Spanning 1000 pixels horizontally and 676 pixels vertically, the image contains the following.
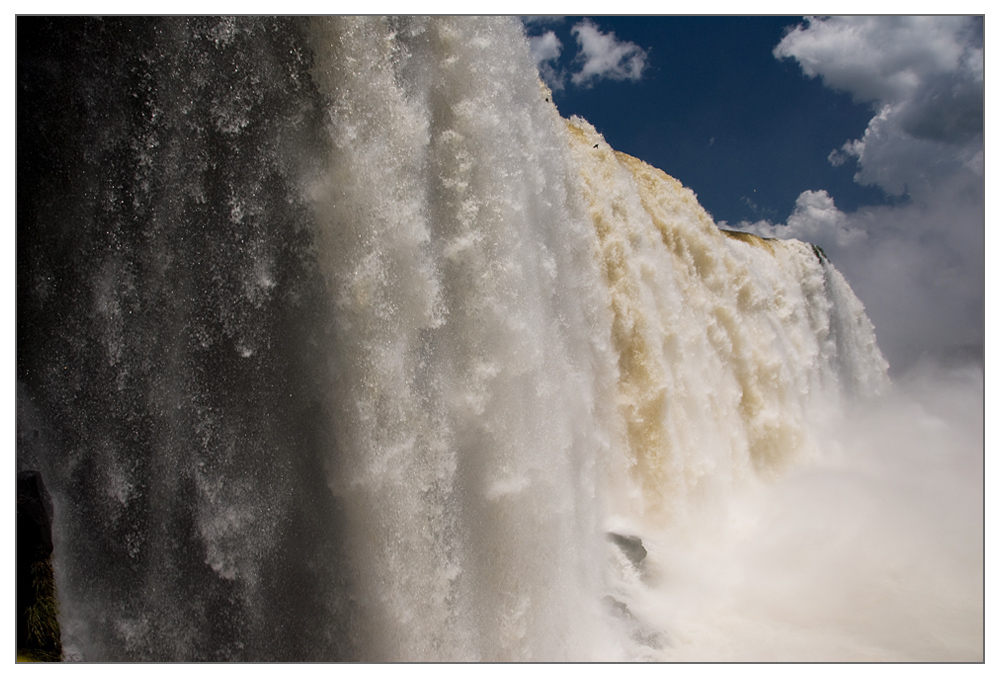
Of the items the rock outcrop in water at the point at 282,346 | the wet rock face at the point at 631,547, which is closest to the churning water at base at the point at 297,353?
the rock outcrop in water at the point at 282,346

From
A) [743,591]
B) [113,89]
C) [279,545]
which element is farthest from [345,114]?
[743,591]

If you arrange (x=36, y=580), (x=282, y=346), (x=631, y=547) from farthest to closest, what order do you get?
(x=631, y=547) → (x=36, y=580) → (x=282, y=346)

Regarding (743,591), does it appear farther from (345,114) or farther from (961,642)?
(345,114)

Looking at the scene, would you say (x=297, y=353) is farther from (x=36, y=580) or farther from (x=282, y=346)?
(x=36, y=580)

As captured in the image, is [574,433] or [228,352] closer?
[228,352]

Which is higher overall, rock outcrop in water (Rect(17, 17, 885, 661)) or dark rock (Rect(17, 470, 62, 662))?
rock outcrop in water (Rect(17, 17, 885, 661))

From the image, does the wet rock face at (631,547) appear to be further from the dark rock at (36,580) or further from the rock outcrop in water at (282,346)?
the dark rock at (36,580)

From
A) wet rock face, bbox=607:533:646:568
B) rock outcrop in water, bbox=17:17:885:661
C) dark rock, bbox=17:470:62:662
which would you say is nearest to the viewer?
rock outcrop in water, bbox=17:17:885:661

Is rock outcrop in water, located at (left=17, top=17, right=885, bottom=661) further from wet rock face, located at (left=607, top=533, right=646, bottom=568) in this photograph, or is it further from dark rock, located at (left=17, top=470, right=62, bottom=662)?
wet rock face, located at (left=607, top=533, right=646, bottom=568)

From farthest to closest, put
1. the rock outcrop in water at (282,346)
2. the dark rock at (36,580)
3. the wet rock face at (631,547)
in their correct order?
the wet rock face at (631,547), the dark rock at (36,580), the rock outcrop in water at (282,346)

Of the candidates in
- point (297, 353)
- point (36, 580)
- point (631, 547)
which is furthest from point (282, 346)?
point (631, 547)

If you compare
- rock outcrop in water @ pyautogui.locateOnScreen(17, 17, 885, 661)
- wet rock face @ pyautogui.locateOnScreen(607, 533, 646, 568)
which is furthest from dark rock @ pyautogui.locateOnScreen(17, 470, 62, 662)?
wet rock face @ pyautogui.locateOnScreen(607, 533, 646, 568)
